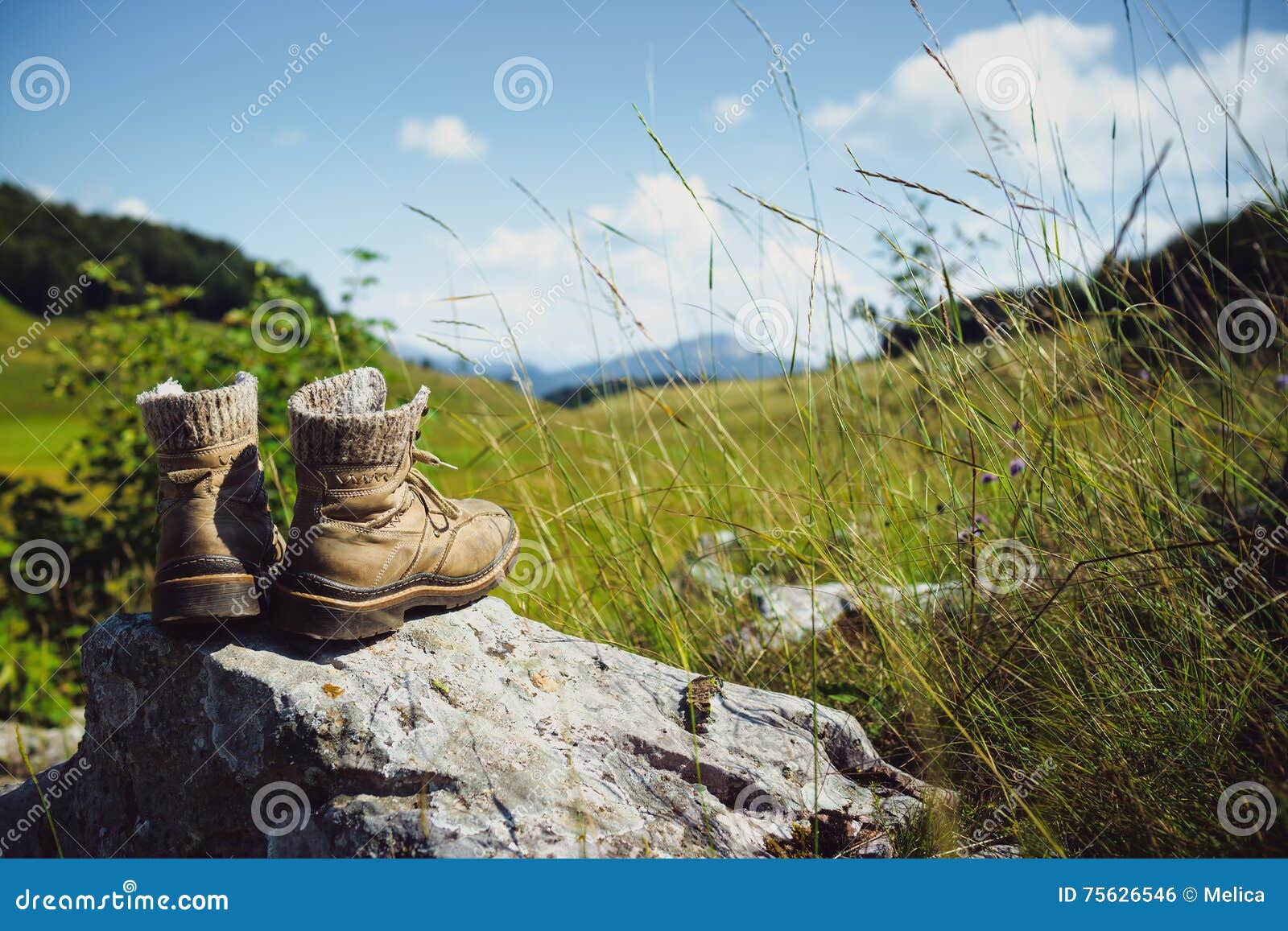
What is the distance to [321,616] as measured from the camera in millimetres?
1715

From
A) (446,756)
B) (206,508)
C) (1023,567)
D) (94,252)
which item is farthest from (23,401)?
(1023,567)

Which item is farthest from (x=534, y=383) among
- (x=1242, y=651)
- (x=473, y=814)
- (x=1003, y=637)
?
(x=1242, y=651)

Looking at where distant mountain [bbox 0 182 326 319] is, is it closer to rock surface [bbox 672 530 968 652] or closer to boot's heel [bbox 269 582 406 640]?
rock surface [bbox 672 530 968 652]

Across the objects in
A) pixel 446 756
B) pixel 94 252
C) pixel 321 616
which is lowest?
pixel 446 756

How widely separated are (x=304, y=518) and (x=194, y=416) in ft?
Result: 1.17

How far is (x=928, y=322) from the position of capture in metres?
2.12

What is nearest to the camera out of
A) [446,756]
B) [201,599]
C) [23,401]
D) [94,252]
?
[446,756]

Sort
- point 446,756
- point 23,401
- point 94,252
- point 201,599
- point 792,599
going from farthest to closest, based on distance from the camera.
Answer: point 94,252, point 23,401, point 792,599, point 201,599, point 446,756

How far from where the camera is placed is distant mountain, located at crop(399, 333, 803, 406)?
99.7 inches

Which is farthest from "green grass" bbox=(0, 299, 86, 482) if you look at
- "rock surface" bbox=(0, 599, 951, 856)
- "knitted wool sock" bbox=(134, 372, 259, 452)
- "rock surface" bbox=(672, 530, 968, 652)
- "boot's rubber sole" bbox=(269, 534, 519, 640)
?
"rock surface" bbox=(672, 530, 968, 652)

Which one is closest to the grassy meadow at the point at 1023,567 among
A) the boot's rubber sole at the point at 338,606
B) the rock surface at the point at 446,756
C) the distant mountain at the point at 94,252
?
the rock surface at the point at 446,756

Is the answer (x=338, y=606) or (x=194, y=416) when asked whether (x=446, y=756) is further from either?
(x=194, y=416)

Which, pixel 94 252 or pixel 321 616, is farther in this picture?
pixel 94 252

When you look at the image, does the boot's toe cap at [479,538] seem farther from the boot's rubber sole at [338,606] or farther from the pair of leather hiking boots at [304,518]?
the boot's rubber sole at [338,606]
